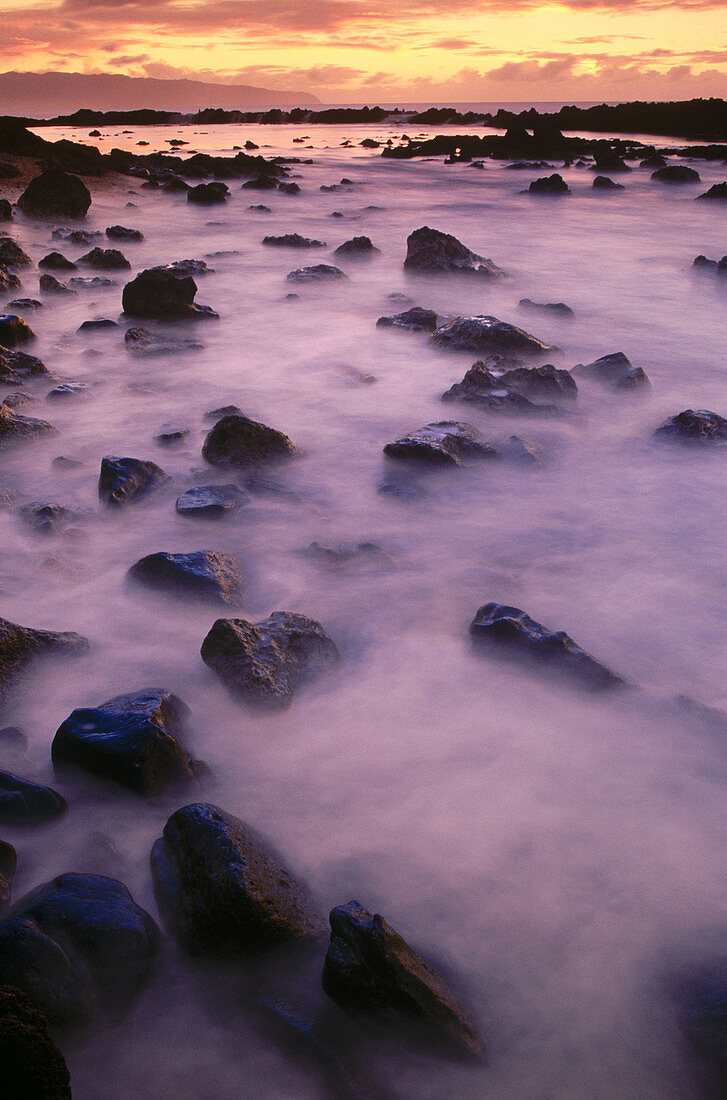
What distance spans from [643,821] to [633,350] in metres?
5.59

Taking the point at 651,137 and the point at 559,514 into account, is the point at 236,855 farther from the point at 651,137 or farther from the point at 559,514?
the point at 651,137

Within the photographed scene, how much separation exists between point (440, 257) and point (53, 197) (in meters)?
8.11

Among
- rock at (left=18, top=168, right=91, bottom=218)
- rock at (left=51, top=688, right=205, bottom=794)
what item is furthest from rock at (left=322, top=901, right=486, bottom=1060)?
rock at (left=18, top=168, right=91, bottom=218)

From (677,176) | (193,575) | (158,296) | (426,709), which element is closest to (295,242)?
(158,296)

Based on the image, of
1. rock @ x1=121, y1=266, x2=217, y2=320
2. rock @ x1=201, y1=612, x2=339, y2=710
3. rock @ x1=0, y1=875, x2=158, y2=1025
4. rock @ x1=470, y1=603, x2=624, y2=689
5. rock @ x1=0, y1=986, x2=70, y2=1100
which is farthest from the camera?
rock @ x1=121, y1=266, x2=217, y2=320

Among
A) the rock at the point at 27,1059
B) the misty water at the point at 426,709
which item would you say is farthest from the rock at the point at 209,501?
the rock at the point at 27,1059

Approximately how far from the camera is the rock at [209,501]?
11.9 feet

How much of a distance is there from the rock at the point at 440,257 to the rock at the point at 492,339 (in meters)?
3.32

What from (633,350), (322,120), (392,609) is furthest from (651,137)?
(392,609)

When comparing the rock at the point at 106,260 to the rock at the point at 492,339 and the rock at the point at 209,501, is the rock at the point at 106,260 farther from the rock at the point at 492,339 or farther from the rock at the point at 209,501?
the rock at the point at 209,501

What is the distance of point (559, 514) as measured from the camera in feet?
12.3

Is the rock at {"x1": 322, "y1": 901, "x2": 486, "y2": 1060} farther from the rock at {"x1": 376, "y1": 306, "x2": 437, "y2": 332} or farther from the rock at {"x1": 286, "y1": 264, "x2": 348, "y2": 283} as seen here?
the rock at {"x1": 286, "y1": 264, "x2": 348, "y2": 283}

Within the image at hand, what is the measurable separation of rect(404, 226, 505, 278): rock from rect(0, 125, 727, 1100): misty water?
3494 mm

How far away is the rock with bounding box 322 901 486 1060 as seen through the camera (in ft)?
4.83
